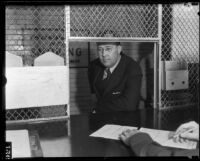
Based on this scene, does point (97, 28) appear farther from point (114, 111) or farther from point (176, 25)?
point (114, 111)

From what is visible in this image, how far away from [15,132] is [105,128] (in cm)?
41

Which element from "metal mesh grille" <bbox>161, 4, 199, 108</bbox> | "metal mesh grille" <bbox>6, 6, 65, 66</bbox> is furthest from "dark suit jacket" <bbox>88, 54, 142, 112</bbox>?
"metal mesh grille" <bbox>6, 6, 65, 66</bbox>

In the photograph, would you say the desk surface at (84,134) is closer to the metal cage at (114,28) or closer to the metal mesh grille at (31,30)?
the metal cage at (114,28)

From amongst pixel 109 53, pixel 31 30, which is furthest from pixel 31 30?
pixel 109 53

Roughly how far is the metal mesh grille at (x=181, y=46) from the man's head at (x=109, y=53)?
0.35 meters

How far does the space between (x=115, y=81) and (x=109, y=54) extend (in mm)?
206

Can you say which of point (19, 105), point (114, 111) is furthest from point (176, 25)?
point (19, 105)

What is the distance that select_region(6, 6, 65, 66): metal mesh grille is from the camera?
312 cm

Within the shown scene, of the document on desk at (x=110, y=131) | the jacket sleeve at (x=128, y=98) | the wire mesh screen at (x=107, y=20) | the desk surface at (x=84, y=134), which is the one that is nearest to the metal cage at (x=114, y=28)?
the wire mesh screen at (x=107, y=20)

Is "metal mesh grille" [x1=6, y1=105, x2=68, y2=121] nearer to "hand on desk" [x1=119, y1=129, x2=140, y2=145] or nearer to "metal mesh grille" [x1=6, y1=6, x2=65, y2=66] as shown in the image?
"hand on desk" [x1=119, y1=129, x2=140, y2=145]

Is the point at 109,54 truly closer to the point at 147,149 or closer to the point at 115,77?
the point at 115,77

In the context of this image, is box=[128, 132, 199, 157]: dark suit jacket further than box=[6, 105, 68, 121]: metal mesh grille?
No

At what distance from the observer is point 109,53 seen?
199cm

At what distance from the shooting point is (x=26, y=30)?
3.19 meters
